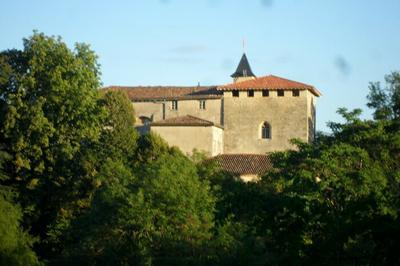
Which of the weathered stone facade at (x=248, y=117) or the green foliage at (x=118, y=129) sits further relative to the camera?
the weathered stone facade at (x=248, y=117)

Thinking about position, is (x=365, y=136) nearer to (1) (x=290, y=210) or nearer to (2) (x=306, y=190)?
(2) (x=306, y=190)

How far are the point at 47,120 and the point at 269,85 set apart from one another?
733 inches

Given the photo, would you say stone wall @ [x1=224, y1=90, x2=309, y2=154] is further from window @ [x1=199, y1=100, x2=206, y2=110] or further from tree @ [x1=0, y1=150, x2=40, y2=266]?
tree @ [x1=0, y1=150, x2=40, y2=266]

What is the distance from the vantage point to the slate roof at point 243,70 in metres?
71.7

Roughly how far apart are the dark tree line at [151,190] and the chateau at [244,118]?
580cm

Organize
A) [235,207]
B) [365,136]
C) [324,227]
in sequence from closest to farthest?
[324,227], [235,207], [365,136]

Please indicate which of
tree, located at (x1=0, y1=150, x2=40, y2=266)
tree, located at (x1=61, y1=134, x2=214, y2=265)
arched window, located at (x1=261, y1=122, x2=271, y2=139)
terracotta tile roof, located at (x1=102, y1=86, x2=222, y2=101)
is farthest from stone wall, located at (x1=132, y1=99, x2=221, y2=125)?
tree, located at (x1=0, y1=150, x2=40, y2=266)

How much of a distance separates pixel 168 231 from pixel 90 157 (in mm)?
12496

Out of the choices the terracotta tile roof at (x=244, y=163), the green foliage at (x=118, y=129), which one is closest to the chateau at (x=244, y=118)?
the terracotta tile roof at (x=244, y=163)

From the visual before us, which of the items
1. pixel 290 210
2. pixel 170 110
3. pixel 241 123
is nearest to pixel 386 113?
pixel 241 123

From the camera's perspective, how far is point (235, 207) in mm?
21609

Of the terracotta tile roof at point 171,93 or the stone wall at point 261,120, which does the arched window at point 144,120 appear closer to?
the terracotta tile roof at point 171,93

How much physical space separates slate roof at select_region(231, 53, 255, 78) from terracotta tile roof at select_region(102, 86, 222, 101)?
5.78m

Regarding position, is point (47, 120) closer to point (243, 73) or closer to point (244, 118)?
point (244, 118)
